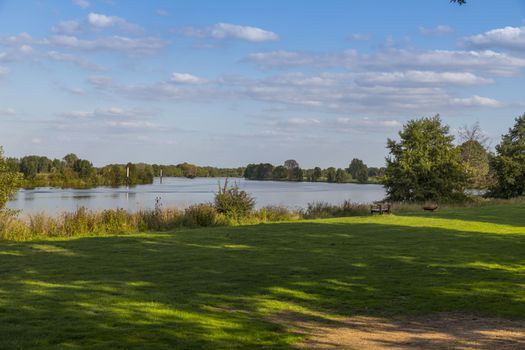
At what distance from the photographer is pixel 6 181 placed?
2508cm

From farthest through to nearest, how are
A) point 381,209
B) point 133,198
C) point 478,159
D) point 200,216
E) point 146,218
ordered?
point 478,159 < point 133,198 < point 381,209 < point 200,216 < point 146,218

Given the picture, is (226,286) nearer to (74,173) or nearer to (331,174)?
(74,173)

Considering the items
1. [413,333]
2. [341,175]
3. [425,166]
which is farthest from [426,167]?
[341,175]

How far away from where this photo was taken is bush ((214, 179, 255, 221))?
22922 millimetres

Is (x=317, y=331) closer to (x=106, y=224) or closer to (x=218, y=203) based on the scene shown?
(x=106, y=224)

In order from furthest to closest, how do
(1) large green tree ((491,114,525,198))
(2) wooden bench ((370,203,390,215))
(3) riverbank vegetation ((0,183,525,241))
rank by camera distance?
(1) large green tree ((491,114,525,198)) < (2) wooden bench ((370,203,390,215)) < (3) riverbank vegetation ((0,183,525,241))

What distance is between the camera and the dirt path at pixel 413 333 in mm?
5781

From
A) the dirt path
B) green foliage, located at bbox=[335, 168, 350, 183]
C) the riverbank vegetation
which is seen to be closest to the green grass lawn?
the dirt path

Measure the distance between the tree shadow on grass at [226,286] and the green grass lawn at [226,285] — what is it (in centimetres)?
2

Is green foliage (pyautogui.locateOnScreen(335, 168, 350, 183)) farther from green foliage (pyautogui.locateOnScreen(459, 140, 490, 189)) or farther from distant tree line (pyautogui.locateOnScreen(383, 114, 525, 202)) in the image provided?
distant tree line (pyautogui.locateOnScreen(383, 114, 525, 202))

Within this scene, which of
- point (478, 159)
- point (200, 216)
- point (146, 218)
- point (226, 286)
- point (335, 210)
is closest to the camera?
point (226, 286)

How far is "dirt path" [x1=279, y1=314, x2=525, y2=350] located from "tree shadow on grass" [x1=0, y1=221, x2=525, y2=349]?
27cm

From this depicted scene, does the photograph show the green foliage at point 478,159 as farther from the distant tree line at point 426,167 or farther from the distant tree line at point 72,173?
the distant tree line at point 72,173

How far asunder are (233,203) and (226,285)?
14.5 m
